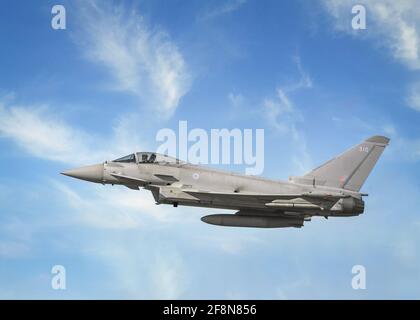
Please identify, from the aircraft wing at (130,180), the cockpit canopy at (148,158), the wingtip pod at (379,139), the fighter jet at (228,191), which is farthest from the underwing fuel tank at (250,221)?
the wingtip pod at (379,139)

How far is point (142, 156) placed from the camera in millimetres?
27828

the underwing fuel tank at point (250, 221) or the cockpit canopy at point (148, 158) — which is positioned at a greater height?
the cockpit canopy at point (148, 158)

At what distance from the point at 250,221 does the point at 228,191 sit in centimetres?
234

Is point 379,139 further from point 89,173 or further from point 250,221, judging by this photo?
point 89,173

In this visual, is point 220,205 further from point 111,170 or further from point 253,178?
point 111,170

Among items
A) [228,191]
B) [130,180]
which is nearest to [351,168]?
[228,191]

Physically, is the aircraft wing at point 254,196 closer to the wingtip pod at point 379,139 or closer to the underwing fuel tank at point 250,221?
the underwing fuel tank at point 250,221

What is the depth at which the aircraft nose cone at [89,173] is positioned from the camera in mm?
27250

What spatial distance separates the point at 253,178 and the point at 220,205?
244 centimetres

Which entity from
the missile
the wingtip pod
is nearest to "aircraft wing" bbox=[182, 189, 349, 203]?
the missile

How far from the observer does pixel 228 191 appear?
2705 centimetres
